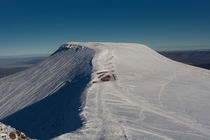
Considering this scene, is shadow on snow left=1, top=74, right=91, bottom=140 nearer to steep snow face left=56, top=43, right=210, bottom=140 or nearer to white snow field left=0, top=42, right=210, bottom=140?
white snow field left=0, top=42, right=210, bottom=140

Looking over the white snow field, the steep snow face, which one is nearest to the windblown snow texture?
the white snow field

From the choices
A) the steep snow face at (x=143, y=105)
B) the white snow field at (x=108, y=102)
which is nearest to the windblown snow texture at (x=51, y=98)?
the white snow field at (x=108, y=102)

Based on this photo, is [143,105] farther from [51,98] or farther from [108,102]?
[51,98]

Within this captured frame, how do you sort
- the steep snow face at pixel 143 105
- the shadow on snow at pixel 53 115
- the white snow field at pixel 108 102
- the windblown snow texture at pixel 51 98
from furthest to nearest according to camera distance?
the windblown snow texture at pixel 51 98
the shadow on snow at pixel 53 115
the white snow field at pixel 108 102
the steep snow face at pixel 143 105

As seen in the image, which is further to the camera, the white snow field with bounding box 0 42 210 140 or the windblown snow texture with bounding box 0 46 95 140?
the windblown snow texture with bounding box 0 46 95 140

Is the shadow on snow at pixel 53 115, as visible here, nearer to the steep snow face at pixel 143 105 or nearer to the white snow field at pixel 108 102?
the white snow field at pixel 108 102

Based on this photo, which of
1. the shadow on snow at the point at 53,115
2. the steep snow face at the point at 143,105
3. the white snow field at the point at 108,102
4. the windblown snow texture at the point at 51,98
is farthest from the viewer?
the windblown snow texture at the point at 51,98

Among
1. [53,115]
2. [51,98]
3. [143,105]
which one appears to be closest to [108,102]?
[143,105]

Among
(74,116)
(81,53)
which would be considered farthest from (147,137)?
(81,53)
